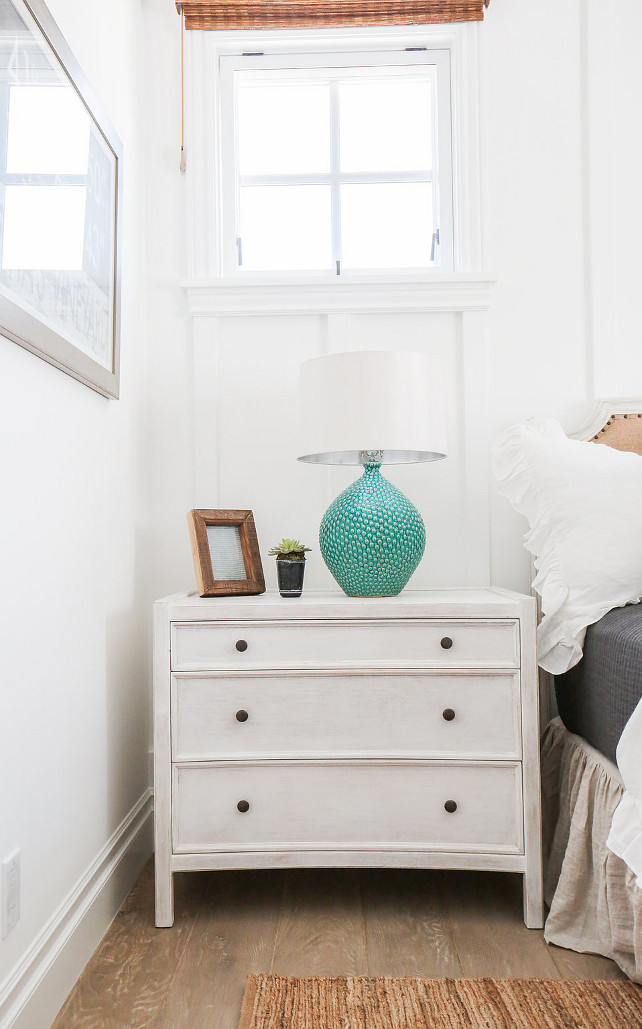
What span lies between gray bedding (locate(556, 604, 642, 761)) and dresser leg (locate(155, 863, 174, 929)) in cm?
95

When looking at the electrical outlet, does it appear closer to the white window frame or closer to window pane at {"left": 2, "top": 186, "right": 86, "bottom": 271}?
window pane at {"left": 2, "top": 186, "right": 86, "bottom": 271}

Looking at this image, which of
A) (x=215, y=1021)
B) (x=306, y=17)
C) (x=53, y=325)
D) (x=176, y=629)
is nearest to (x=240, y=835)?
(x=215, y=1021)

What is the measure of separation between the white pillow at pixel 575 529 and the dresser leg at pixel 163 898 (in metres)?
0.94

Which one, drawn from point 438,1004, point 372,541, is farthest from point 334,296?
point 438,1004

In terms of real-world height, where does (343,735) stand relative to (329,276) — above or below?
below

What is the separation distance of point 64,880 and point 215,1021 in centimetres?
37

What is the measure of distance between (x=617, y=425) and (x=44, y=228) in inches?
58.9

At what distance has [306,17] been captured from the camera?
2068mm

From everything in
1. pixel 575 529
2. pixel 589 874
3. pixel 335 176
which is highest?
pixel 335 176

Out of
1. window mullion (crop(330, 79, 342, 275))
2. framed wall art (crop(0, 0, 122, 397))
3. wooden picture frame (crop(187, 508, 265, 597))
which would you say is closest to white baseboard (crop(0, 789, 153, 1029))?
wooden picture frame (crop(187, 508, 265, 597))

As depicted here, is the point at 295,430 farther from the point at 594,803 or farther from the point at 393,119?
the point at 594,803

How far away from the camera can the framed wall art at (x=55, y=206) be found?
1.11 meters

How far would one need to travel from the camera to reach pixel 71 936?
1.32 meters

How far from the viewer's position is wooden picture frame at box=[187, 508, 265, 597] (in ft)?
5.54
